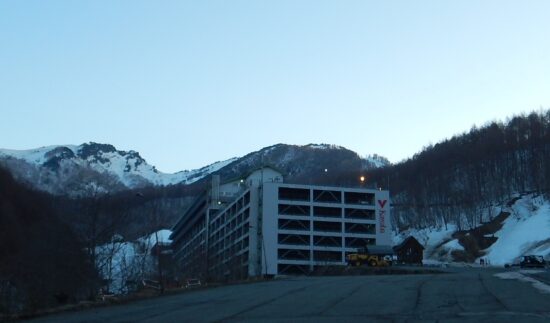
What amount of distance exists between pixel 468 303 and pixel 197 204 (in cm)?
12705

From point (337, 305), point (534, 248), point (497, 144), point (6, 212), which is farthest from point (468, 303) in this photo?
point (497, 144)

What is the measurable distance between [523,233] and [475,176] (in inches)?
1644

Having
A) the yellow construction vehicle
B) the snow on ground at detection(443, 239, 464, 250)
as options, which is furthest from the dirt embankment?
the yellow construction vehicle

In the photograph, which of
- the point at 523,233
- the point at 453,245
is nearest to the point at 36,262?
the point at 453,245

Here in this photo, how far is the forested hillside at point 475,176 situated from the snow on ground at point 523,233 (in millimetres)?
5693

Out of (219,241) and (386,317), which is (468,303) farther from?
(219,241)

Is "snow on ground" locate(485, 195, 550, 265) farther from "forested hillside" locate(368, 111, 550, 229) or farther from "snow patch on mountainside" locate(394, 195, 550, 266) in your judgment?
"forested hillside" locate(368, 111, 550, 229)

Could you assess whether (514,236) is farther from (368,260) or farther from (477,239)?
(368,260)

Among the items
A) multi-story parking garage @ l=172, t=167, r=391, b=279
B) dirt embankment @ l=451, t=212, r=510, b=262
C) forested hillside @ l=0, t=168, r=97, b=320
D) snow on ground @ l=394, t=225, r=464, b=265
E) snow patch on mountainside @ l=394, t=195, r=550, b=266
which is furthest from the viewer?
snow on ground @ l=394, t=225, r=464, b=265

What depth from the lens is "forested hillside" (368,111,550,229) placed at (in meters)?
142

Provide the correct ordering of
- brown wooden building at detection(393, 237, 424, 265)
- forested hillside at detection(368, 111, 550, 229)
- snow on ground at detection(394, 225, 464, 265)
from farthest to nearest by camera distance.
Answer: forested hillside at detection(368, 111, 550, 229), snow on ground at detection(394, 225, 464, 265), brown wooden building at detection(393, 237, 424, 265)

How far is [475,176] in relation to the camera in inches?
6112

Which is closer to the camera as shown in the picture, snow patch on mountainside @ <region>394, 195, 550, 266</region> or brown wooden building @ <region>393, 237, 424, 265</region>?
brown wooden building @ <region>393, 237, 424, 265</region>

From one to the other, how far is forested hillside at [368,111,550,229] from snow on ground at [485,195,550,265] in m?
5.69
